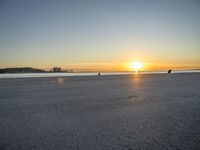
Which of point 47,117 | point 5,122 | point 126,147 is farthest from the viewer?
point 47,117

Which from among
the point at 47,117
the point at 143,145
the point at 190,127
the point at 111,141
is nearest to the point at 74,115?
the point at 47,117

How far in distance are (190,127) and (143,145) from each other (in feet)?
5.15

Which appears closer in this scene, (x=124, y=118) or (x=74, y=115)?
(x=124, y=118)

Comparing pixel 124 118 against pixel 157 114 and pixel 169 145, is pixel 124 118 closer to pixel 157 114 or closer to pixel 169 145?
pixel 157 114

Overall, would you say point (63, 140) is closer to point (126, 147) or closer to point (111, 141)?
point (111, 141)

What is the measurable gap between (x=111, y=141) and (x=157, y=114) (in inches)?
97.4

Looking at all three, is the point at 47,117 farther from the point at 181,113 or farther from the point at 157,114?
the point at 181,113

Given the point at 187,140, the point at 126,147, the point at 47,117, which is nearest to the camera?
the point at 126,147

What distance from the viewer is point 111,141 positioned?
3615 millimetres

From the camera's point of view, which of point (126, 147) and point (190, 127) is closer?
point (126, 147)

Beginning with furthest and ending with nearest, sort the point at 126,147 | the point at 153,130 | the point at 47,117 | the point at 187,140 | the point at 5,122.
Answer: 1. the point at 47,117
2. the point at 5,122
3. the point at 153,130
4. the point at 187,140
5. the point at 126,147

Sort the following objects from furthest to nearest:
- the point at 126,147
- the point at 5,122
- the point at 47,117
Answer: the point at 47,117
the point at 5,122
the point at 126,147

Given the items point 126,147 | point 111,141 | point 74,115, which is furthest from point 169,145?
point 74,115

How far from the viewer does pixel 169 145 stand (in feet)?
11.2
